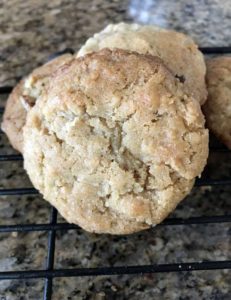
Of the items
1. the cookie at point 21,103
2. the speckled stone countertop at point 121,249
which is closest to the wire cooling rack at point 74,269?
the speckled stone countertop at point 121,249

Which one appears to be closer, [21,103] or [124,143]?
[124,143]

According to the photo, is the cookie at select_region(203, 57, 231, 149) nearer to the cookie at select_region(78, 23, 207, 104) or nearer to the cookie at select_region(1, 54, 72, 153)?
the cookie at select_region(78, 23, 207, 104)

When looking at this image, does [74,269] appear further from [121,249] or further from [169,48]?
[169,48]

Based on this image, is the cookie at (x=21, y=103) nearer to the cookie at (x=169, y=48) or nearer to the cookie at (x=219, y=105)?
the cookie at (x=169, y=48)

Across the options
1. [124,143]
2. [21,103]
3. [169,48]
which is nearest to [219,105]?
[169,48]

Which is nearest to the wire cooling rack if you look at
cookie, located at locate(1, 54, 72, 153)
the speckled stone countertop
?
the speckled stone countertop

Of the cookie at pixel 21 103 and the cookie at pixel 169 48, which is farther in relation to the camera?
the cookie at pixel 21 103
